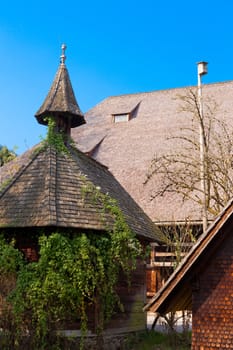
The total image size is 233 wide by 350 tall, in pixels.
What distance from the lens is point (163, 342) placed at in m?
14.4

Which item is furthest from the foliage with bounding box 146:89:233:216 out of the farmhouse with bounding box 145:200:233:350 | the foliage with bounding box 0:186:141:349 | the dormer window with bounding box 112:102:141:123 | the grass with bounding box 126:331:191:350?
the farmhouse with bounding box 145:200:233:350

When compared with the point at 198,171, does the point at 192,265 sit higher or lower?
lower

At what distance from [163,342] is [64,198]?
4.80m

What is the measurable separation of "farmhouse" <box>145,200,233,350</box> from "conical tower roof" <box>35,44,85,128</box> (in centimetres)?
956

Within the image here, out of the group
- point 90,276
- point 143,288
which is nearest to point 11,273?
point 90,276

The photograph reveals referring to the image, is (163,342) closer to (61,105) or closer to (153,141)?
(61,105)

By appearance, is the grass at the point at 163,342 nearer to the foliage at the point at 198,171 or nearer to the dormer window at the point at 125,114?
the foliage at the point at 198,171

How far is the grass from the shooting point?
1395 cm

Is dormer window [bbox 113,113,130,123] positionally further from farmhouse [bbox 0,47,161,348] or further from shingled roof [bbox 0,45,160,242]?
shingled roof [bbox 0,45,160,242]

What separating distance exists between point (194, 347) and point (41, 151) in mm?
9230

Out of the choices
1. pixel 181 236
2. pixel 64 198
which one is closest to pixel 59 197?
pixel 64 198

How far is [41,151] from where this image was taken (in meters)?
14.9

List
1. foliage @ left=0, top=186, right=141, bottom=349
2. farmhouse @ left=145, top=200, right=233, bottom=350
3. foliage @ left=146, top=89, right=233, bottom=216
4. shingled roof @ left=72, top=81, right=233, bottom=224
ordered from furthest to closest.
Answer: shingled roof @ left=72, top=81, right=233, bottom=224 → foliage @ left=146, top=89, right=233, bottom=216 → foliage @ left=0, top=186, right=141, bottom=349 → farmhouse @ left=145, top=200, right=233, bottom=350

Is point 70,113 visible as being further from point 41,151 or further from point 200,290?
point 200,290
